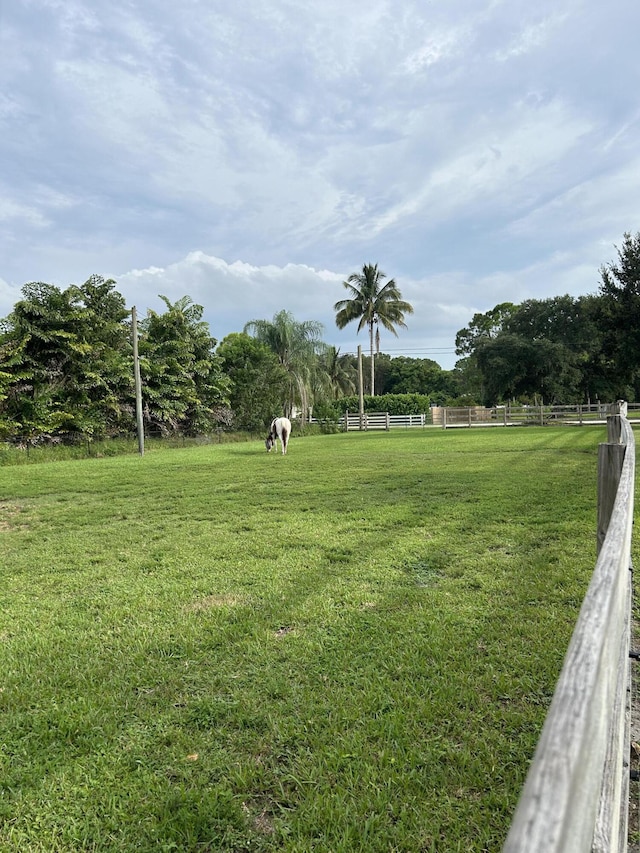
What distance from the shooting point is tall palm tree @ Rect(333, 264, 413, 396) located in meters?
41.0

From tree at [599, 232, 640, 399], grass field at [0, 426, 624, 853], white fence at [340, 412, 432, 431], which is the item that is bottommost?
grass field at [0, 426, 624, 853]

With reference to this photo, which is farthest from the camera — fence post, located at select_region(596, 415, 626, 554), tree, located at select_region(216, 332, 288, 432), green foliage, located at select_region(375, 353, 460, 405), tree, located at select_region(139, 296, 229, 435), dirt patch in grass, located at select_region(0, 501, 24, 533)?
green foliage, located at select_region(375, 353, 460, 405)

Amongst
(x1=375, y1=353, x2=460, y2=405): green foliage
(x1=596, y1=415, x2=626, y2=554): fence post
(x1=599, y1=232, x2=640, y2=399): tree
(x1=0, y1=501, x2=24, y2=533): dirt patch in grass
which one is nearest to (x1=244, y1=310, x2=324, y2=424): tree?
(x1=599, y1=232, x2=640, y2=399): tree

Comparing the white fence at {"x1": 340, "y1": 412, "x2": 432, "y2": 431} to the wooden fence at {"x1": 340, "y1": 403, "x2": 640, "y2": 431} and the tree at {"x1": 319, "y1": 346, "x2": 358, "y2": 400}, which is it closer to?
the wooden fence at {"x1": 340, "y1": 403, "x2": 640, "y2": 431}

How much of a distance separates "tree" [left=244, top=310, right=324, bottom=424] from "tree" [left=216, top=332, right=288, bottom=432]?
1.52m

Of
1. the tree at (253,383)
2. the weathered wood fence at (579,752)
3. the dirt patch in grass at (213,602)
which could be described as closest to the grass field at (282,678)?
the dirt patch in grass at (213,602)

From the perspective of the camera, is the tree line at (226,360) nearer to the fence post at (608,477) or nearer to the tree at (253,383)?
the tree at (253,383)

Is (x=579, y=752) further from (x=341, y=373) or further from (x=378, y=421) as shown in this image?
(x=341, y=373)

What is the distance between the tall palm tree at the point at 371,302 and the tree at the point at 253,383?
41.9 feet

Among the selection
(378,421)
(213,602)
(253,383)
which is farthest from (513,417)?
(213,602)

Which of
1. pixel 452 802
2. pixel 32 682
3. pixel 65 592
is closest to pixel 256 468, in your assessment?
pixel 65 592

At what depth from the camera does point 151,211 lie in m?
20.9

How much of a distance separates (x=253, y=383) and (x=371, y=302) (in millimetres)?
16990

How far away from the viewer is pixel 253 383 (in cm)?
2842
